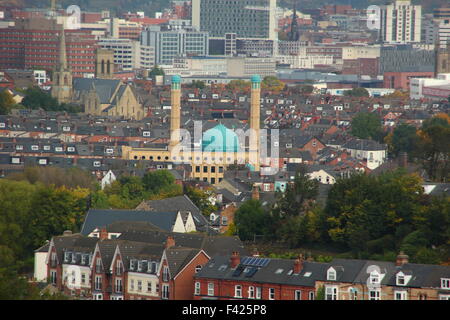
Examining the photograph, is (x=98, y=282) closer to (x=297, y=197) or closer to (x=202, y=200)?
(x=297, y=197)

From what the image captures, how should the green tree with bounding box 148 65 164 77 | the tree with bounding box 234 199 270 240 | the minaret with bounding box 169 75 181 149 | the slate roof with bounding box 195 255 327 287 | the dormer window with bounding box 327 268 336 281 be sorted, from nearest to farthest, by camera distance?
the dormer window with bounding box 327 268 336 281 → the slate roof with bounding box 195 255 327 287 → the tree with bounding box 234 199 270 240 → the minaret with bounding box 169 75 181 149 → the green tree with bounding box 148 65 164 77

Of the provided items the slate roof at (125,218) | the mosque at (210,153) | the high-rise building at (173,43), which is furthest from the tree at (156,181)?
the high-rise building at (173,43)

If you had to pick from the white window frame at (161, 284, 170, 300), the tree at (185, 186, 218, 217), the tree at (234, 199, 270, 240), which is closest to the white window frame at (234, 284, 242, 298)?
the white window frame at (161, 284, 170, 300)

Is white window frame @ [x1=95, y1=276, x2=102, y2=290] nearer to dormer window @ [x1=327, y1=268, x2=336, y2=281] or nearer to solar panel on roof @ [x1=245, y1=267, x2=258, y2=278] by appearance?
solar panel on roof @ [x1=245, y1=267, x2=258, y2=278]

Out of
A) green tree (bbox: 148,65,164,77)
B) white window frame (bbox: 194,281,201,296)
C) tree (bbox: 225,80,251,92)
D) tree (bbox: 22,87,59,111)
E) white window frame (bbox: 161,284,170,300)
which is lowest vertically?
tree (bbox: 225,80,251,92)

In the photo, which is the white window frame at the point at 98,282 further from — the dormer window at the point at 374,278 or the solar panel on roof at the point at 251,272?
the dormer window at the point at 374,278
